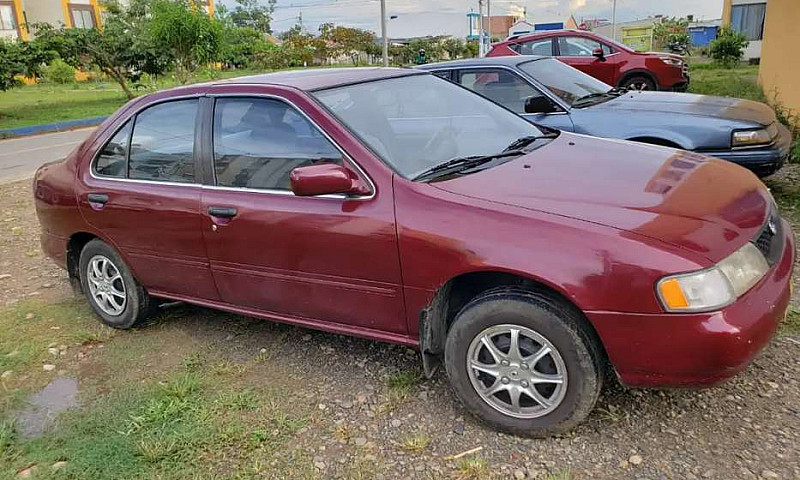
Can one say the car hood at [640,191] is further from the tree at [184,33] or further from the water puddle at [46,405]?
the tree at [184,33]

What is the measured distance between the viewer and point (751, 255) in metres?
2.72

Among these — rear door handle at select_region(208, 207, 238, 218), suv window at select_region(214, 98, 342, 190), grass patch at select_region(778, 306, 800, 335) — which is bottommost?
grass patch at select_region(778, 306, 800, 335)

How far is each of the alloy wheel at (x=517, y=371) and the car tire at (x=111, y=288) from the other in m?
2.49

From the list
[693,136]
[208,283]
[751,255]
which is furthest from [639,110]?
[208,283]

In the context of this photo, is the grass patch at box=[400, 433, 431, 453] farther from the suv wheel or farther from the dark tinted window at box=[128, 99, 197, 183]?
the suv wheel

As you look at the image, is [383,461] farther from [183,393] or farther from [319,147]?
[319,147]

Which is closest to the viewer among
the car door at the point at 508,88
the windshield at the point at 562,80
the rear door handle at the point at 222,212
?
the rear door handle at the point at 222,212

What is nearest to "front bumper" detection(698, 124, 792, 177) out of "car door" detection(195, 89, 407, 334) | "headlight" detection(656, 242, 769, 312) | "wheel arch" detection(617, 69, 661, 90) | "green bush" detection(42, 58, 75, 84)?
"headlight" detection(656, 242, 769, 312)

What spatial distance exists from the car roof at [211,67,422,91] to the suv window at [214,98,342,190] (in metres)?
0.16

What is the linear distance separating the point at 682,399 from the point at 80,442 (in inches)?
117

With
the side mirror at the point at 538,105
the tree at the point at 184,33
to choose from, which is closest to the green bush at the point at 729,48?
the tree at the point at 184,33

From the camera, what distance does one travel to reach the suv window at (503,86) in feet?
20.3

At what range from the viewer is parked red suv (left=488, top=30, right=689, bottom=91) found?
38.4 feet

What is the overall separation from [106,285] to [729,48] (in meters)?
25.3
